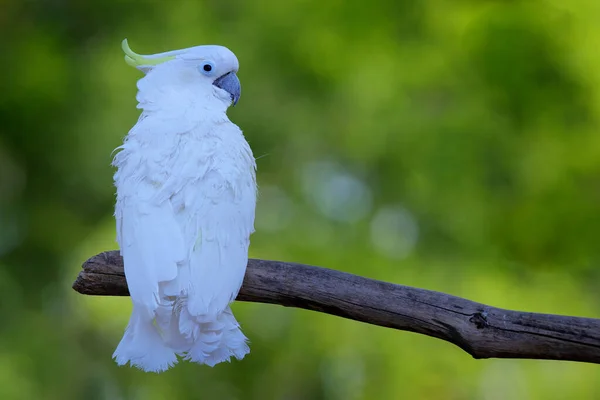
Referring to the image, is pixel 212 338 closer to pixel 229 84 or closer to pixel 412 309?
pixel 412 309

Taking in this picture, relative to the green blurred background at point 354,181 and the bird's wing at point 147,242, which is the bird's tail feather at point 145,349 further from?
the green blurred background at point 354,181

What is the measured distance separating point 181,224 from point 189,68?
0.52 meters

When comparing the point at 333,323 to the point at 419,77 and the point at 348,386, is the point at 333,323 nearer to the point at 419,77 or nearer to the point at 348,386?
the point at 348,386

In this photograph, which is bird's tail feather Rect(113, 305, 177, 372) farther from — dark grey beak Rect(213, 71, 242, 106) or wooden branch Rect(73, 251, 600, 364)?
dark grey beak Rect(213, 71, 242, 106)

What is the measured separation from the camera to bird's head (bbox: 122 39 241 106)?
2100mm

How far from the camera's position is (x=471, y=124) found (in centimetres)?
360

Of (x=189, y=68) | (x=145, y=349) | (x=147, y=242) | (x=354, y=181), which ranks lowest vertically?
(x=145, y=349)

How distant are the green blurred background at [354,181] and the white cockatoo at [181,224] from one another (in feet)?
4.47

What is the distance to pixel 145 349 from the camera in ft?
5.66

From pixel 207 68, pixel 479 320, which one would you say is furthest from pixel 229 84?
pixel 479 320

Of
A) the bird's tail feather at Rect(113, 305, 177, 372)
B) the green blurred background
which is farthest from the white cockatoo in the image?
the green blurred background

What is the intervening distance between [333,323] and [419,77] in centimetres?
125

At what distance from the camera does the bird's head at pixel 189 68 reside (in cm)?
210

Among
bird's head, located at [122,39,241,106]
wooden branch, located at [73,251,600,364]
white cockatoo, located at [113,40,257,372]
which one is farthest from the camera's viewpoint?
bird's head, located at [122,39,241,106]
